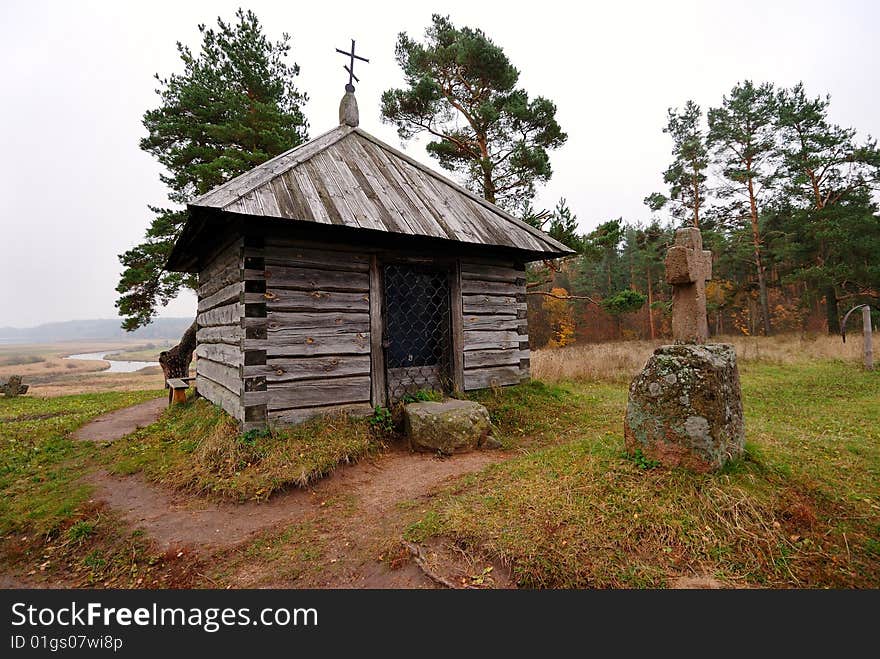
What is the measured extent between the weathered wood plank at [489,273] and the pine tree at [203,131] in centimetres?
917

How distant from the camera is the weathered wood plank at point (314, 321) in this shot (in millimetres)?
5465

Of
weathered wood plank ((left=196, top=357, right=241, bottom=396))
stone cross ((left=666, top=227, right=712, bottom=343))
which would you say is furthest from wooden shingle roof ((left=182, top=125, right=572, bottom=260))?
stone cross ((left=666, top=227, right=712, bottom=343))

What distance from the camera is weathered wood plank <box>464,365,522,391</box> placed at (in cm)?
709

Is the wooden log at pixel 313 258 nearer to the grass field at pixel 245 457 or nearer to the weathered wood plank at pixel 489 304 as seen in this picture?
the weathered wood plank at pixel 489 304

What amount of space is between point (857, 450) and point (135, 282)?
16767 millimetres

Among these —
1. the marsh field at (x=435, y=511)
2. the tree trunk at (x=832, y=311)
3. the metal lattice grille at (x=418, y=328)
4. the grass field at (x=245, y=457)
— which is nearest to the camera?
the marsh field at (x=435, y=511)

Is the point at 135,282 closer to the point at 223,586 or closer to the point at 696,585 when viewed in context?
the point at 223,586

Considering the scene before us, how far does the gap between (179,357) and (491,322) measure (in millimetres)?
11051

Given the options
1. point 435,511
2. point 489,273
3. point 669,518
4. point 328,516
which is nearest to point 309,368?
point 328,516

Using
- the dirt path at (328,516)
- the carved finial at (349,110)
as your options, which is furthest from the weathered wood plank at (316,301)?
the carved finial at (349,110)

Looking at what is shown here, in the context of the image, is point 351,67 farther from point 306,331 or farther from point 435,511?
point 435,511

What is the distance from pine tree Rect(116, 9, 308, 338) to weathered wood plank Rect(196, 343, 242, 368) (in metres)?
7.02

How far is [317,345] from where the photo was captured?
225 inches

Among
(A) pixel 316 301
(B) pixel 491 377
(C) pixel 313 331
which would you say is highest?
(A) pixel 316 301
